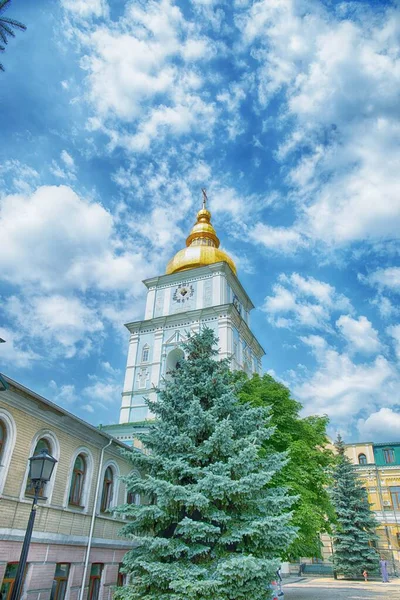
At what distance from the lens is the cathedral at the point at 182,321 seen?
33.3 meters

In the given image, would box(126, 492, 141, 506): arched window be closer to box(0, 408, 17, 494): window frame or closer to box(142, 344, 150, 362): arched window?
box(0, 408, 17, 494): window frame

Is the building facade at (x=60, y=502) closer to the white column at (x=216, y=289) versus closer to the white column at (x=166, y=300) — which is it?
the white column at (x=216, y=289)

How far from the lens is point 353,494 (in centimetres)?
3225

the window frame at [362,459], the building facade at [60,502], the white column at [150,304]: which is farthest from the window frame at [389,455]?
the building facade at [60,502]

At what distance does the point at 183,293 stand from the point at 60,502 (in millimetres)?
25337

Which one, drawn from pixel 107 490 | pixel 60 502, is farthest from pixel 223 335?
pixel 60 502

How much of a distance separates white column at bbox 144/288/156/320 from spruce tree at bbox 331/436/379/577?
18.0 m

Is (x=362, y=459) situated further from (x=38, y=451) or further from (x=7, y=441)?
(x=7, y=441)

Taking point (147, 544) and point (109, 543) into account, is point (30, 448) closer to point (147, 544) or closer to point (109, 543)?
point (147, 544)

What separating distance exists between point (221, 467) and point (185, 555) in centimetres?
224

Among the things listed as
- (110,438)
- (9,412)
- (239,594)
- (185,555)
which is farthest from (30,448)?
(239,594)

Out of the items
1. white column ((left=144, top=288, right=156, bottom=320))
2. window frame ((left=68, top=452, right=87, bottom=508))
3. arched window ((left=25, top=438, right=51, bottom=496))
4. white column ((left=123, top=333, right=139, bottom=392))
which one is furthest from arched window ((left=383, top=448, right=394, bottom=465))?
arched window ((left=25, top=438, right=51, bottom=496))

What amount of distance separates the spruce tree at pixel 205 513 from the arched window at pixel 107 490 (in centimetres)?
295

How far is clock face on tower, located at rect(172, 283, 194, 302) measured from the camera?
36.5m
